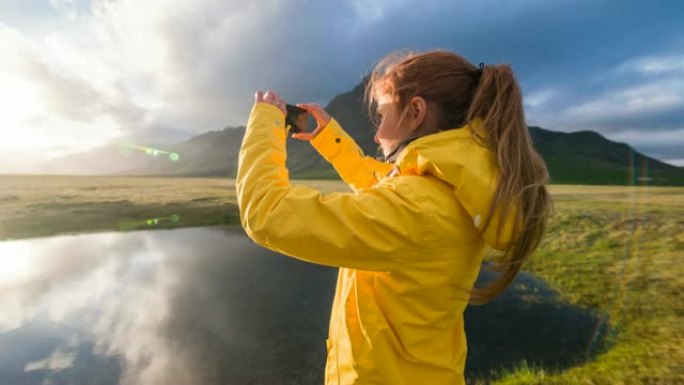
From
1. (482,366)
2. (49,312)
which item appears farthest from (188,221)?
(482,366)

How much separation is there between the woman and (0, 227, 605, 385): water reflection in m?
8.10

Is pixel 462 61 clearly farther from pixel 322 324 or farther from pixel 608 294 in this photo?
pixel 608 294

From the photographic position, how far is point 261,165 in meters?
1.84

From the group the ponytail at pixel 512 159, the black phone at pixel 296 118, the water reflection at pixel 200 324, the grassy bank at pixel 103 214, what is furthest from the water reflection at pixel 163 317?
the grassy bank at pixel 103 214

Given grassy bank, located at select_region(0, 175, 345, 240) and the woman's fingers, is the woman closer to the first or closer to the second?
the woman's fingers

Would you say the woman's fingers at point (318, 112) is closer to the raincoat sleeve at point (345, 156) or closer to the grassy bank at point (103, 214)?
the raincoat sleeve at point (345, 156)

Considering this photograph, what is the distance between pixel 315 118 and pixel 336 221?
153 cm

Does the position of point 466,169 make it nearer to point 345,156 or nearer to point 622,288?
point 345,156

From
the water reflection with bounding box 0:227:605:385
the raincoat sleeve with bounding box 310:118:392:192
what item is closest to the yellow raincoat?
the raincoat sleeve with bounding box 310:118:392:192

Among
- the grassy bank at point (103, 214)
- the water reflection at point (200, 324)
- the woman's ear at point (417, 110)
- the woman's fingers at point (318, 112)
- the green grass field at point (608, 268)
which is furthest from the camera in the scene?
the grassy bank at point (103, 214)

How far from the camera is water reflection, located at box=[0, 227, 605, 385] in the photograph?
9.84 meters

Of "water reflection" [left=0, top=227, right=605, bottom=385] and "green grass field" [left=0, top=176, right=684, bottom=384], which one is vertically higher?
"green grass field" [left=0, top=176, right=684, bottom=384]

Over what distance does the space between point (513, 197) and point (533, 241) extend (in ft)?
1.48

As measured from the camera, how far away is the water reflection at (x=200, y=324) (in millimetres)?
9836
